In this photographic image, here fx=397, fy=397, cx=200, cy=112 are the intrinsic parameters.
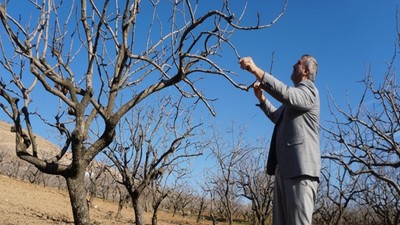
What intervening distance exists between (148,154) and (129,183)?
140 cm

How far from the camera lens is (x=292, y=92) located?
2.50 metres

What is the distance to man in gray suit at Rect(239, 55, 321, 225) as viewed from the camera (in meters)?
2.46

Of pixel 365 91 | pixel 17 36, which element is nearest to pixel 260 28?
pixel 17 36

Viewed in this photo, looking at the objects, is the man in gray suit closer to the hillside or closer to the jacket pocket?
the jacket pocket

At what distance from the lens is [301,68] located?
112 inches

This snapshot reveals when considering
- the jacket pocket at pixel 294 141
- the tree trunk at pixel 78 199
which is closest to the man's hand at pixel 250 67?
the jacket pocket at pixel 294 141

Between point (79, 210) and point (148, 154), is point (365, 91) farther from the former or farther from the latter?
point (148, 154)

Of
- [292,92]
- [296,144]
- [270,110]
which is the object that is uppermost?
[270,110]

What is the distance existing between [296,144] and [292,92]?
1.14 ft

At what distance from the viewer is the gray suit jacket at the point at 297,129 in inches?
97.5

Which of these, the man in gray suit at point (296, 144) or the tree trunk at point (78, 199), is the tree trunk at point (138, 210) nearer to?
the tree trunk at point (78, 199)

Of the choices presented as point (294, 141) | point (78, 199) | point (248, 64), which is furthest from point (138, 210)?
point (248, 64)

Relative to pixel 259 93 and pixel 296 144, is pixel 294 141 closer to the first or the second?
pixel 296 144

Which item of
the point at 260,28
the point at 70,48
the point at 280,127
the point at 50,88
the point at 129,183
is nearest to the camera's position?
the point at 280,127
